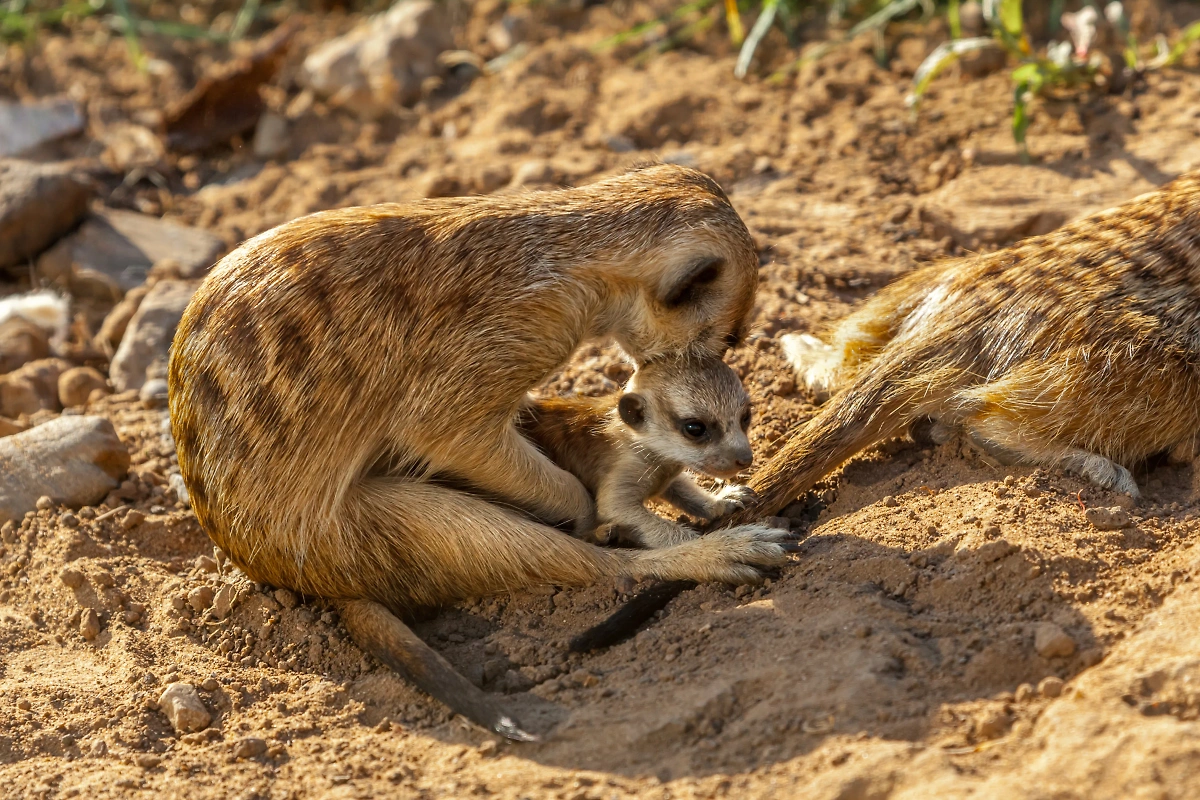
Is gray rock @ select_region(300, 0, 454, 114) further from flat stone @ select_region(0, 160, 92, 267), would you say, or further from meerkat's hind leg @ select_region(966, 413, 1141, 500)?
meerkat's hind leg @ select_region(966, 413, 1141, 500)

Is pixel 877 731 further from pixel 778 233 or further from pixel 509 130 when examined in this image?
pixel 509 130

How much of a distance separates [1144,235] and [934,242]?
1229 mm

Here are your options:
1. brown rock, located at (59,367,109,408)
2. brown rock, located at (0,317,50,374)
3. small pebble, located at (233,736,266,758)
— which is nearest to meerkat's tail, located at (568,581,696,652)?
small pebble, located at (233,736,266,758)

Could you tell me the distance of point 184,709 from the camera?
132 inches

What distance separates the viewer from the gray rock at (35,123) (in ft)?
23.3

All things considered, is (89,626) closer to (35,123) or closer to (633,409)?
(633,409)

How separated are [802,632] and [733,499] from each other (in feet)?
2.75

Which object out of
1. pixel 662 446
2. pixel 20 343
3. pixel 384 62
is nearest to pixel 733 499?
pixel 662 446

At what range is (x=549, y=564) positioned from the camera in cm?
Answer: 372

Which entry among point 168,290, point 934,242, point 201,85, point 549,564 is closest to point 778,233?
point 934,242

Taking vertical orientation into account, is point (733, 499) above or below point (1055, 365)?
below

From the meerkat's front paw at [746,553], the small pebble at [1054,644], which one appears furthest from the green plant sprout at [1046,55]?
the small pebble at [1054,644]

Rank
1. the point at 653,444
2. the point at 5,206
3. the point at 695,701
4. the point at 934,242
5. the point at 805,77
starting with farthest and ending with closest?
1. the point at 805,77
2. the point at 5,206
3. the point at 934,242
4. the point at 653,444
5. the point at 695,701

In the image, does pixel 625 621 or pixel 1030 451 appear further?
pixel 1030 451
